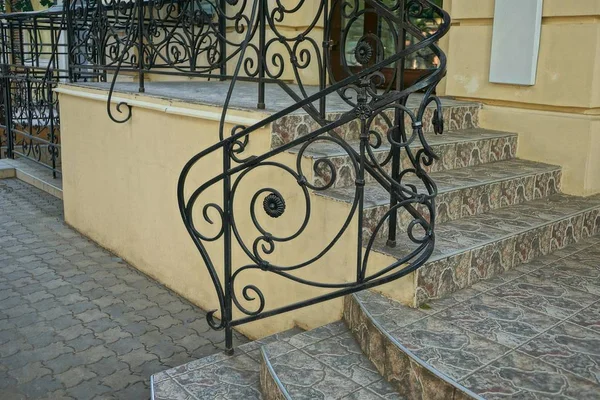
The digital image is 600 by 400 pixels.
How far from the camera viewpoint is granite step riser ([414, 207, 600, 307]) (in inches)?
104

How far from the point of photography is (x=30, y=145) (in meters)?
7.90

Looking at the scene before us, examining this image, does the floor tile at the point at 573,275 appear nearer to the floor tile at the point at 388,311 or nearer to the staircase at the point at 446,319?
the staircase at the point at 446,319

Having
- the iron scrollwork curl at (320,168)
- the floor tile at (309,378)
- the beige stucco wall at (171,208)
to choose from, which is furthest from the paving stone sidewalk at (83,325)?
the floor tile at (309,378)

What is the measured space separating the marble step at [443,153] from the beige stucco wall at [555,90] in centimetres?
17

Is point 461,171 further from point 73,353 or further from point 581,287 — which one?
point 73,353

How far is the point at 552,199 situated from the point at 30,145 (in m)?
6.43

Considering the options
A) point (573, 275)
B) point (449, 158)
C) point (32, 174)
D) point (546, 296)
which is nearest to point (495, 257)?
point (546, 296)

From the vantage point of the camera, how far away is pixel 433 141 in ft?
12.1

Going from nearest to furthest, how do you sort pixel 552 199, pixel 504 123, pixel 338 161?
pixel 338 161 → pixel 552 199 → pixel 504 123

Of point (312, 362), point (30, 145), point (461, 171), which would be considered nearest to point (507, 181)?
point (461, 171)

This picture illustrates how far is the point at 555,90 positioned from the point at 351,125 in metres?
1.45

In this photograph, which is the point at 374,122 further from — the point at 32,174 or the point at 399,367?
the point at 32,174

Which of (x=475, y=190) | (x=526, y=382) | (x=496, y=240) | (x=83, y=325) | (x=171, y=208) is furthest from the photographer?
(x=171, y=208)

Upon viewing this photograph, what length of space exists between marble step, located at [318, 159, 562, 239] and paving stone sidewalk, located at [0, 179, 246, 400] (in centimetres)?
121
